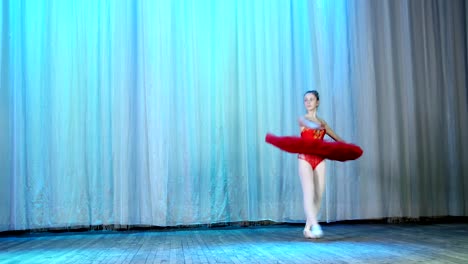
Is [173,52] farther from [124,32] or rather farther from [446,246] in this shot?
[446,246]

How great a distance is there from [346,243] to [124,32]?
3.16 meters

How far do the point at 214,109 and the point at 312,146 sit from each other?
186 centimetres

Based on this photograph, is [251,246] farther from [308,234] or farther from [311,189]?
[311,189]

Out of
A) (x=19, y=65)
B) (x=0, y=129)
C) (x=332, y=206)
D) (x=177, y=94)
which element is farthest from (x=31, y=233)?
(x=332, y=206)

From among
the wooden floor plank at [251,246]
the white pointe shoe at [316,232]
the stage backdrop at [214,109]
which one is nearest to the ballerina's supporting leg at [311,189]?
the white pointe shoe at [316,232]

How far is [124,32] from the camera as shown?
5566 millimetres

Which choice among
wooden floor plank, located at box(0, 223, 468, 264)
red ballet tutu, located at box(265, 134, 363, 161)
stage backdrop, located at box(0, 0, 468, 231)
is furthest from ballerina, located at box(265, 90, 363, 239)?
stage backdrop, located at box(0, 0, 468, 231)

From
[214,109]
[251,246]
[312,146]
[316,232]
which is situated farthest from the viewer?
[214,109]

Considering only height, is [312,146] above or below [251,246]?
above

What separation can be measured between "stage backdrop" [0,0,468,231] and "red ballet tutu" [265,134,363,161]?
5.04 feet

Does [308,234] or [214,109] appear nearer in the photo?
[308,234]

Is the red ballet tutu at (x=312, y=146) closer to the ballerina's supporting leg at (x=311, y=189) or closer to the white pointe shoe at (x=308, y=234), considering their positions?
the ballerina's supporting leg at (x=311, y=189)

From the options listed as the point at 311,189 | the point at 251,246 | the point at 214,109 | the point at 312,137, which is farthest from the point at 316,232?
the point at 214,109

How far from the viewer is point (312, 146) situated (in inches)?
163
